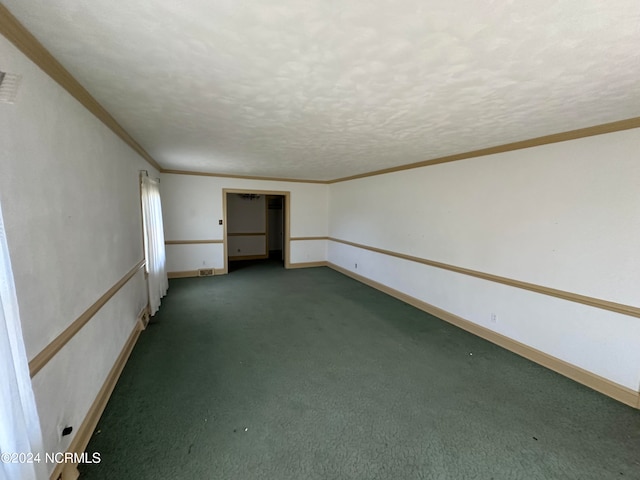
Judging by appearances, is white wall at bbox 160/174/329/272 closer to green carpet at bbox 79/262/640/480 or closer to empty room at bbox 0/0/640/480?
empty room at bbox 0/0/640/480

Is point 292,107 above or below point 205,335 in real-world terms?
above

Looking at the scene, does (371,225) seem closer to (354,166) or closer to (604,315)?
(354,166)

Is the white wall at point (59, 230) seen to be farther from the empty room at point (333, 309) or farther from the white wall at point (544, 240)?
the white wall at point (544, 240)

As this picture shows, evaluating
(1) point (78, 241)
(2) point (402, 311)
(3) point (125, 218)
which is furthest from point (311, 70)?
(2) point (402, 311)

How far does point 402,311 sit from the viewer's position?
4.25 m

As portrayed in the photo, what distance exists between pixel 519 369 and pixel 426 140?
2588 mm

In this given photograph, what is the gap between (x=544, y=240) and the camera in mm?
2801

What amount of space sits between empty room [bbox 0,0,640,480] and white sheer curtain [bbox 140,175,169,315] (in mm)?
40

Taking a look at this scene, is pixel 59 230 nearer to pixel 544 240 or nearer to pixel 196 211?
pixel 544 240

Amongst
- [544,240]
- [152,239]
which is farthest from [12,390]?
[544,240]

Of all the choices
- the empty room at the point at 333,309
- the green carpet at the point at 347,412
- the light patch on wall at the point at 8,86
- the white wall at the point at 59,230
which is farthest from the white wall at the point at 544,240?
the white wall at the point at 59,230

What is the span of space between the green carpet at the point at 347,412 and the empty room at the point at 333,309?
0.06 ft

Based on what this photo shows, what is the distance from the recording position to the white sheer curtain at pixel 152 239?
145 inches

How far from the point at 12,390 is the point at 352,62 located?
206cm
